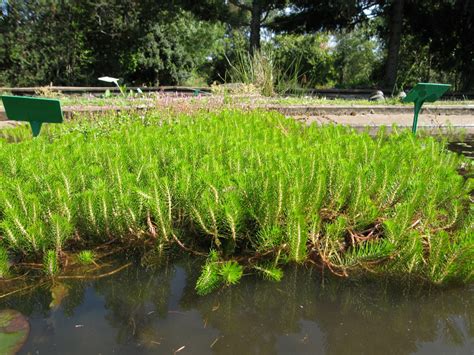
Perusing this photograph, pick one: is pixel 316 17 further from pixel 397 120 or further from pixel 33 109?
pixel 33 109

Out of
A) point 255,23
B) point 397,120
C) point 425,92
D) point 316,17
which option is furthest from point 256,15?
point 425,92

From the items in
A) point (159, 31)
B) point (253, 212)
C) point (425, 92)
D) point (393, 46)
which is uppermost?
point (159, 31)

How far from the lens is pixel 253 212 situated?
2.08 metres

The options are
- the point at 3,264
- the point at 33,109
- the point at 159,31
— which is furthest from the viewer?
the point at 159,31

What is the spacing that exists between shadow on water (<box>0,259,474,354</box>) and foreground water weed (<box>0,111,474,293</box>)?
0.11 m

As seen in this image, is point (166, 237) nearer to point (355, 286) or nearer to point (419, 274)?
point (355, 286)

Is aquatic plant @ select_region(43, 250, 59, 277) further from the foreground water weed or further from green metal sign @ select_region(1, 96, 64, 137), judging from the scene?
green metal sign @ select_region(1, 96, 64, 137)

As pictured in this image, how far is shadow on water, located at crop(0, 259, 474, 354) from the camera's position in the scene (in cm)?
163

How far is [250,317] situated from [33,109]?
2.48 meters

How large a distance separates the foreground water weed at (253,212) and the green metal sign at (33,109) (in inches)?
23.9

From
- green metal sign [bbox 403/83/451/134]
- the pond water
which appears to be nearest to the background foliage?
green metal sign [bbox 403/83/451/134]

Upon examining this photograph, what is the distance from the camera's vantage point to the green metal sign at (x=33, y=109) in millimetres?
3148

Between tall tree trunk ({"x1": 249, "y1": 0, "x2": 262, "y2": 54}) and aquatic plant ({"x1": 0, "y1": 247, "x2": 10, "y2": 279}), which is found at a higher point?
Answer: tall tree trunk ({"x1": 249, "y1": 0, "x2": 262, "y2": 54})

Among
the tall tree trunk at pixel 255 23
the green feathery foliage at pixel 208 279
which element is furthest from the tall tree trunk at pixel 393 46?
the green feathery foliage at pixel 208 279
